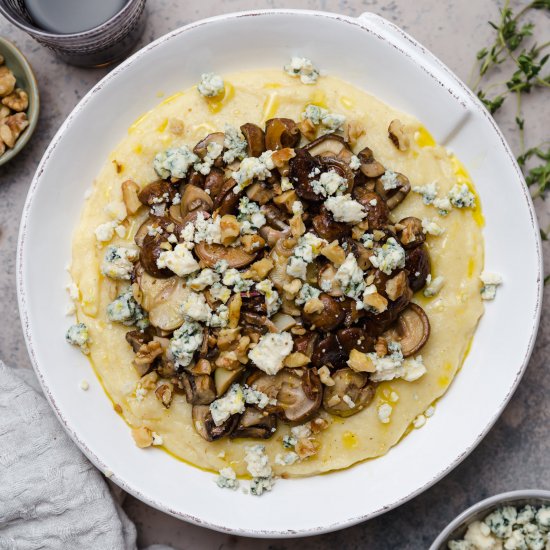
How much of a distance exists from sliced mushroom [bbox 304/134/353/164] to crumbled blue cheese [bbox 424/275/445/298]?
0.73 m

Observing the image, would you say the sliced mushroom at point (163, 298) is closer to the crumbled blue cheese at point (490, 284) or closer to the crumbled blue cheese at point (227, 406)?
the crumbled blue cheese at point (227, 406)

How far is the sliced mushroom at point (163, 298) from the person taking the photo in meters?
3.35

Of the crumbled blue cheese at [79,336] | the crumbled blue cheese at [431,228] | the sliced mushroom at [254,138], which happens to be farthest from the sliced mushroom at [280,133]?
the crumbled blue cheese at [79,336]

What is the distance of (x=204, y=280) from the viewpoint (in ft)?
10.6

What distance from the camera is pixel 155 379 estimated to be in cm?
344

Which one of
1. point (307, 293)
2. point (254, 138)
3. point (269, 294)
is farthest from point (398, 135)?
point (269, 294)

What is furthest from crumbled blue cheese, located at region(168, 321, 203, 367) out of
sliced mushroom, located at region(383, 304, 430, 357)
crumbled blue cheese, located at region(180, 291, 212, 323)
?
sliced mushroom, located at region(383, 304, 430, 357)

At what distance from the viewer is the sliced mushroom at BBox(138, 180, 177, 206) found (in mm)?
3389

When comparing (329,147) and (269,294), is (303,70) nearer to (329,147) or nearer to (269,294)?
(329,147)

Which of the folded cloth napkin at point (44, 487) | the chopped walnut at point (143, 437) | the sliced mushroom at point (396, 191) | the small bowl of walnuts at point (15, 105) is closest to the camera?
the sliced mushroom at point (396, 191)

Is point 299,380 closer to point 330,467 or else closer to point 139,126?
point 330,467

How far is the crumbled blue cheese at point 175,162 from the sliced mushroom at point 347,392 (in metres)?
1.23

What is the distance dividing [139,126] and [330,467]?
6.48 ft

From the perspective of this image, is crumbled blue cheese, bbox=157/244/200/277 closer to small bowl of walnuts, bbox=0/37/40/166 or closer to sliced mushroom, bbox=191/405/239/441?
sliced mushroom, bbox=191/405/239/441
